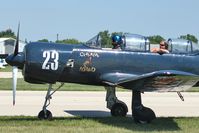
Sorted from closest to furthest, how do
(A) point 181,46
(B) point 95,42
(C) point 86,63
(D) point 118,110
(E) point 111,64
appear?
(C) point 86,63
(E) point 111,64
(B) point 95,42
(A) point 181,46
(D) point 118,110

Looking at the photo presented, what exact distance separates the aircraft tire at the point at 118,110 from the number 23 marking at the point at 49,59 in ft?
8.96

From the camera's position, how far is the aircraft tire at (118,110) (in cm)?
1366

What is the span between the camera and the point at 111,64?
12281 millimetres

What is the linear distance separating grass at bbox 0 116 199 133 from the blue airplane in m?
0.43

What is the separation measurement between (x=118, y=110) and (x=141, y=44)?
86.8 inches

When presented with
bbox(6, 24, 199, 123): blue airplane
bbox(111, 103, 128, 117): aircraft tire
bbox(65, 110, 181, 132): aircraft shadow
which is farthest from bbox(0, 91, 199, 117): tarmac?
bbox(6, 24, 199, 123): blue airplane

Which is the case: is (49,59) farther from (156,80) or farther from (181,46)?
(181,46)

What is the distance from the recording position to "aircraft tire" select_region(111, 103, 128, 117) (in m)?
13.7

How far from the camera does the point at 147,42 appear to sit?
12.7 metres

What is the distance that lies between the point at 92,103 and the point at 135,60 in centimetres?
503

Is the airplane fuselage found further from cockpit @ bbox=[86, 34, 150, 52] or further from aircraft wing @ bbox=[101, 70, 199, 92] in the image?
aircraft wing @ bbox=[101, 70, 199, 92]

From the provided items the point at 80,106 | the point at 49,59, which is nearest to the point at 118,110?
the point at 80,106

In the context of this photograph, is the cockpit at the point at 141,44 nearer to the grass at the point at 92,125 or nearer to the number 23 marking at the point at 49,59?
the number 23 marking at the point at 49,59

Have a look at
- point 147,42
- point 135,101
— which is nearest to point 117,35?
point 147,42
